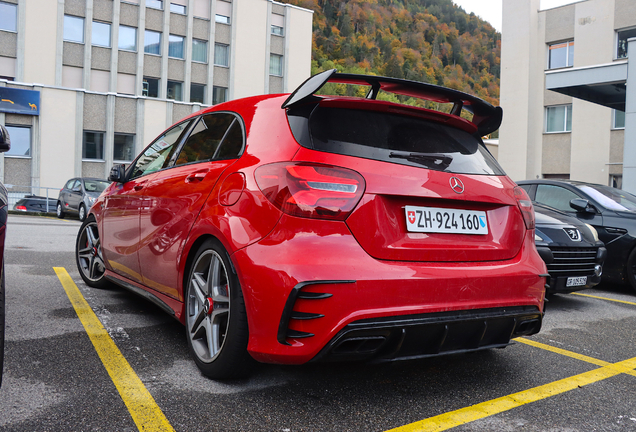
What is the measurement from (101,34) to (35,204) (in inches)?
658

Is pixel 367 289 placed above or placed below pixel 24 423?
above

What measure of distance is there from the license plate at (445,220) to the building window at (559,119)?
28121 millimetres

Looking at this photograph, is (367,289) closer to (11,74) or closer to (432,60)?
(11,74)

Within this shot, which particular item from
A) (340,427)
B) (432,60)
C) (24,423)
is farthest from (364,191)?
(432,60)

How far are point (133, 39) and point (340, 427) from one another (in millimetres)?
37062

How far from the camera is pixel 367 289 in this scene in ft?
7.95

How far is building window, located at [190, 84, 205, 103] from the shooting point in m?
37.6

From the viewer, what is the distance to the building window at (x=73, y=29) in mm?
32719

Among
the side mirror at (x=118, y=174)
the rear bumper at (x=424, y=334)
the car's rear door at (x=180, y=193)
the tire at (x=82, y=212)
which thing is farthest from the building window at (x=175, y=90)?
the rear bumper at (x=424, y=334)

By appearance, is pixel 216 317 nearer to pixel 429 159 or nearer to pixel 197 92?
pixel 429 159

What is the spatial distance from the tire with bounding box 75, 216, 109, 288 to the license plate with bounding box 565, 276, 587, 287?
4.51 meters

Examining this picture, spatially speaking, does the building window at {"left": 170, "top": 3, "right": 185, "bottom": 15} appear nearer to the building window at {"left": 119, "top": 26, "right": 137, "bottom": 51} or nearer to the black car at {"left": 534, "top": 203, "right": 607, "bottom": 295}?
the building window at {"left": 119, "top": 26, "right": 137, "bottom": 51}

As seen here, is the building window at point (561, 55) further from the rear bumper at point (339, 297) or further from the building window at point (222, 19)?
the rear bumper at point (339, 297)

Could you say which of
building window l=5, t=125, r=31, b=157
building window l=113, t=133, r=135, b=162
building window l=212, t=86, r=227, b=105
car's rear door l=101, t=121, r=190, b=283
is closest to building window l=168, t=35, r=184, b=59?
building window l=212, t=86, r=227, b=105
